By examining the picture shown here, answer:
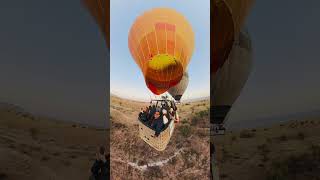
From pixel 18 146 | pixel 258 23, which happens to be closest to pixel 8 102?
pixel 18 146

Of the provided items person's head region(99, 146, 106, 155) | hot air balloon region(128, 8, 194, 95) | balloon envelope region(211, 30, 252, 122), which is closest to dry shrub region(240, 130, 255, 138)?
balloon envelope region(211, 30, 252, 122)

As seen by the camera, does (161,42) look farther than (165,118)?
No

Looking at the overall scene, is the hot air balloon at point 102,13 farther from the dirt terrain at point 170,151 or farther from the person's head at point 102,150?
the person's head at point 102,150

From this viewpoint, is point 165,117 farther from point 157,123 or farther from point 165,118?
point 157,123

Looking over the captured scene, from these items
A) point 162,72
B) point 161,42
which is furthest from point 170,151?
point 161,42

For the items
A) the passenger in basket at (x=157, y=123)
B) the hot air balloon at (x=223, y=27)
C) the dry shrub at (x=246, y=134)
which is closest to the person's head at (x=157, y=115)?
the passenger in basket at (x=157, y=123)

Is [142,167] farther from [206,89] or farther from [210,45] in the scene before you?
[210,45]

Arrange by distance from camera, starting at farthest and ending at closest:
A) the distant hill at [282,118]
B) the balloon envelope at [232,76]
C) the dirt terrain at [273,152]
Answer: the distant hill at [282,118] < the dirt terrain at [273,152] < the balloon envelope at [232,76]
